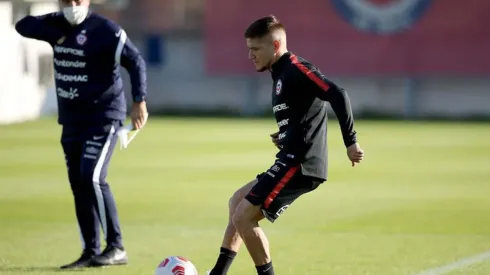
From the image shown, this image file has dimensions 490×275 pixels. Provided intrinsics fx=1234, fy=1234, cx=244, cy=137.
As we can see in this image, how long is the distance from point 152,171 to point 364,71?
21427 mm

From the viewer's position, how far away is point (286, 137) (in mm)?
8148

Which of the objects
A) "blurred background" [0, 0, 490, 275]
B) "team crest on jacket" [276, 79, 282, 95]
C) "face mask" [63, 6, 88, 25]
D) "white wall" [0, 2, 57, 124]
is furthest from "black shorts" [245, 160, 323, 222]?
"white wall" [0, 2, 57, 124]

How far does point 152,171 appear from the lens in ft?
64.8

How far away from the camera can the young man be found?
26.6ft

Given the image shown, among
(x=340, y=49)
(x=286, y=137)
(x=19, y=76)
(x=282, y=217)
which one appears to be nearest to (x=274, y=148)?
(x=282, y=217)

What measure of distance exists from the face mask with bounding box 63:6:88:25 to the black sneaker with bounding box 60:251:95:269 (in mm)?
1894

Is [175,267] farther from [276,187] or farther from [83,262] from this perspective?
[83,262]

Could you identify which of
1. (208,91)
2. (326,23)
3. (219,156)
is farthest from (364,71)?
(219,156)

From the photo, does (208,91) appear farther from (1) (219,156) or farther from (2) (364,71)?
(1) (219,156)

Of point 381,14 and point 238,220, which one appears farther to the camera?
point 381,14

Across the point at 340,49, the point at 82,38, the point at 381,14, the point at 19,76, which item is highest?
the point at 82,38

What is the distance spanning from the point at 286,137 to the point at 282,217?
5.68 m

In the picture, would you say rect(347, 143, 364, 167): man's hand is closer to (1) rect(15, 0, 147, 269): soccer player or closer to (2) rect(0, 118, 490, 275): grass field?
(2) rect(0, 118, 490, 275): grass field

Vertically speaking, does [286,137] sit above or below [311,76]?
below
